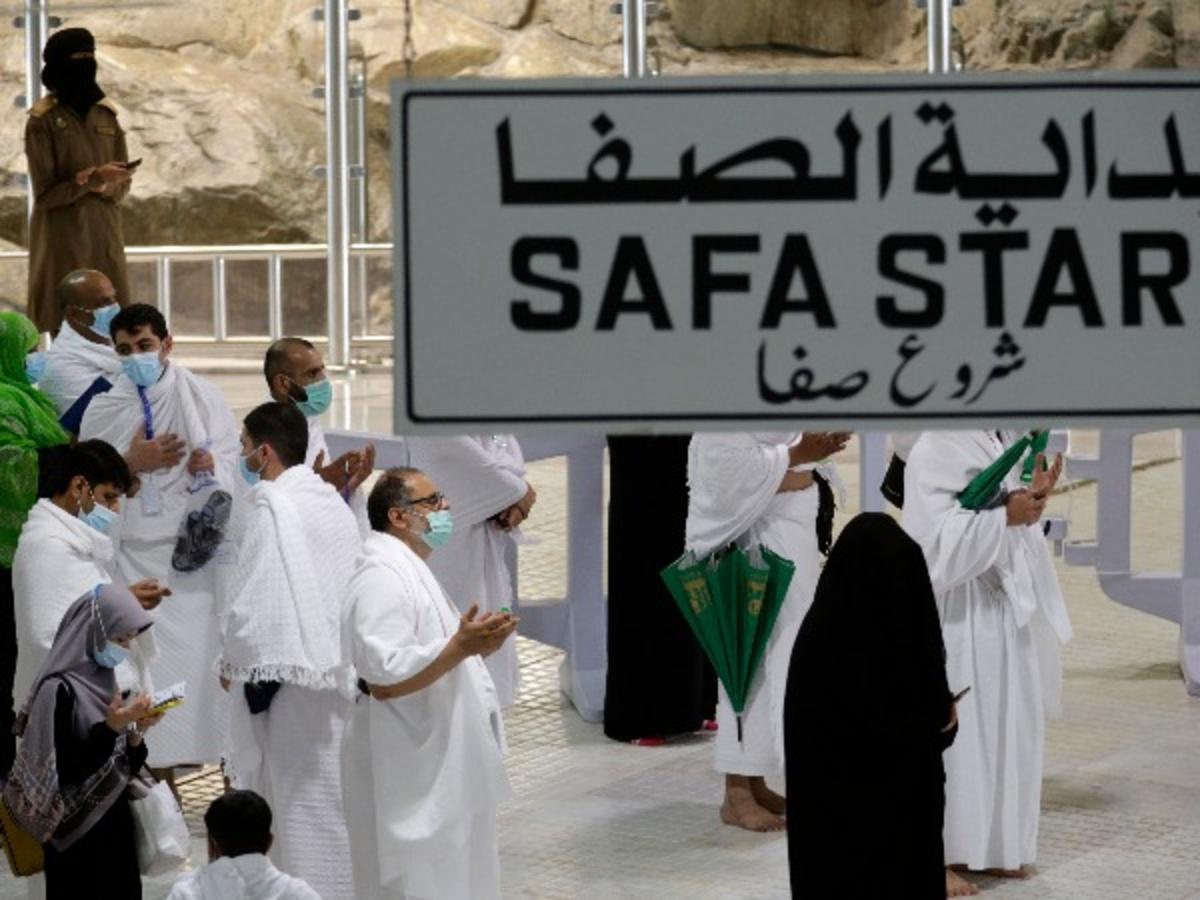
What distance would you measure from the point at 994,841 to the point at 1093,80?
537cm

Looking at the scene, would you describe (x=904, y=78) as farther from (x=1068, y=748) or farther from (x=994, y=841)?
(x=1068, y=748)

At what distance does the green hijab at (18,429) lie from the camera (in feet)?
27.0

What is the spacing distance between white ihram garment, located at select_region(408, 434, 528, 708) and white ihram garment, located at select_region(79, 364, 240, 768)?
82cm

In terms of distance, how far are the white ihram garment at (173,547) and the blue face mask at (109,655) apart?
183 cm

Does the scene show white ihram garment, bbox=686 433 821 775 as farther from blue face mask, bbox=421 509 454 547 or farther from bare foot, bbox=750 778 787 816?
blue face mask, bbox=421 509 454 547

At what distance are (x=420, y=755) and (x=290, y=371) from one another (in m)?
1.95

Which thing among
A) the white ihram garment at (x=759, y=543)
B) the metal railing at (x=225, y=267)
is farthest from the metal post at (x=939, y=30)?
the white ihram garment at (x=759, y=543)

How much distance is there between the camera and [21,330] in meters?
8.81

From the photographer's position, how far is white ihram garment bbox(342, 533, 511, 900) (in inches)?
272

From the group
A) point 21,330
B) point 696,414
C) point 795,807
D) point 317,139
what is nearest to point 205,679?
point 21,330

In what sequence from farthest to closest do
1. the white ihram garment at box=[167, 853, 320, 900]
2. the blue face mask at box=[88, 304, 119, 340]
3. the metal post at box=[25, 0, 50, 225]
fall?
the metal post at box=[25, 0, 50, 225]
the blue face mask at box=[88, 304, 119, 340]
the white ihram garment at box=[167, 853, 320, 900]

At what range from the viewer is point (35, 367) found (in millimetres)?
9203

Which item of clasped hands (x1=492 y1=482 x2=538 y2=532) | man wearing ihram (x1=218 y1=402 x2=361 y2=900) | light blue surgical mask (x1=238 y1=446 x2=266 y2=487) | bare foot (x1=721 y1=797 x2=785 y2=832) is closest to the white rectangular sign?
man wearing ihram (x1=218 y1=402 x2=361 y2=900)

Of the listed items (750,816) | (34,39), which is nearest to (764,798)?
(750,816)
